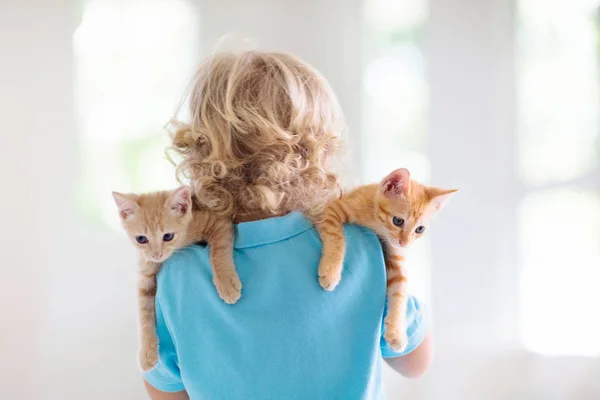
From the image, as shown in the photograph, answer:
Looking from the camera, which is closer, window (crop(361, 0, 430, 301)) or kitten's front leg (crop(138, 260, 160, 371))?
kitten's front leg (crop(138, 260, 160, 371))

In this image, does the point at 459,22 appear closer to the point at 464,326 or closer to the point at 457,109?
the point at 457,109

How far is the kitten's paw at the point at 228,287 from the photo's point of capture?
1.03m

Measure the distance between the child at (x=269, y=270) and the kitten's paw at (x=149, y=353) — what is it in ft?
0.06

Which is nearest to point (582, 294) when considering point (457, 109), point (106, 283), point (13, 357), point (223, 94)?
point (457, 109)

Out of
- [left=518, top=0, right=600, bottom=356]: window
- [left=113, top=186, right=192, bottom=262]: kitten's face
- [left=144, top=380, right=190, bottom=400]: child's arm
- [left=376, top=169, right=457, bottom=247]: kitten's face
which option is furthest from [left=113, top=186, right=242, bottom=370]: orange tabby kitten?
[left=518, top=0, right=600, bottom=356]: window

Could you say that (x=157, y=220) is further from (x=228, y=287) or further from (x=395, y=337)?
(x=395, y=337)

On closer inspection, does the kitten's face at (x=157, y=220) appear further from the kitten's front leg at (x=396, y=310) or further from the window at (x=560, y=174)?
the window at (x=560, y=174)

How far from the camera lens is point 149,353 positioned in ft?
3.68

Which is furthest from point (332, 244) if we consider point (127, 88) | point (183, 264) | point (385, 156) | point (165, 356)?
point (127, 88)

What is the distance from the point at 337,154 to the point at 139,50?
3.10 feet

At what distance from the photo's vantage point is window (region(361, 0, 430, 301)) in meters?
2.02

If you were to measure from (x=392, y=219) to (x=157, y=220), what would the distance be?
1.57ft

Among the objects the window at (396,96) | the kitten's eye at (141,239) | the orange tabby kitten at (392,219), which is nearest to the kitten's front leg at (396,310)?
the orange tabby kitten at (392,219)

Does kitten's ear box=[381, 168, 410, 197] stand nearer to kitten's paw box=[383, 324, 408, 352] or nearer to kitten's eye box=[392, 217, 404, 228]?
kitten's eye box=[392, 217, 404, 228]
